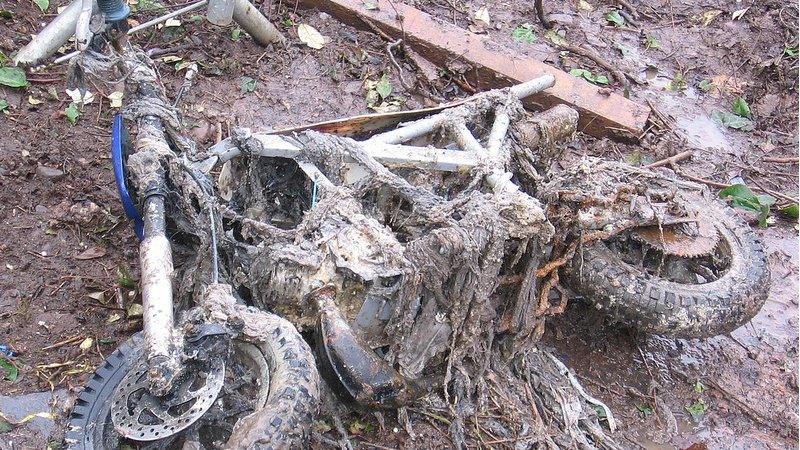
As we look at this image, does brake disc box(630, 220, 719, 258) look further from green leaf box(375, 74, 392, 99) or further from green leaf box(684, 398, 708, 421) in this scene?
green leaf box(375, 74, 392, 99)

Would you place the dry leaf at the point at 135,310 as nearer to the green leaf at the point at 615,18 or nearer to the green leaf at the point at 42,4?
the green leaf at the point at 42,4

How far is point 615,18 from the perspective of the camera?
6.68m

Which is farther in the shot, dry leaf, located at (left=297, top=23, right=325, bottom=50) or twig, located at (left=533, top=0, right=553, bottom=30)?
twig, located at (left=533, top=0, right=553, bottom=30)

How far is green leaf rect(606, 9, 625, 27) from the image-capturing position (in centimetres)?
665

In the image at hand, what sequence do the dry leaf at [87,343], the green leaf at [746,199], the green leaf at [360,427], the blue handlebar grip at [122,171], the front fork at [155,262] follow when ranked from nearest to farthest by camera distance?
1. the front fork at [155,262]
2. the blue handlebar grip at [122,171]
3. the green leaf at [360,427]
4. the dry leaf at [87,343]
5. the green leaf at [746,199]

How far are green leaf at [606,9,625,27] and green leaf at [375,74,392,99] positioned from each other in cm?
245

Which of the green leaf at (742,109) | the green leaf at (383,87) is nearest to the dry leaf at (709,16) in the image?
the green leaf at (742,109)

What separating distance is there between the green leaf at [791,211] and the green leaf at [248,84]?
3.93m

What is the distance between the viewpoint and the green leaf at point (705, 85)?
618 centimetres

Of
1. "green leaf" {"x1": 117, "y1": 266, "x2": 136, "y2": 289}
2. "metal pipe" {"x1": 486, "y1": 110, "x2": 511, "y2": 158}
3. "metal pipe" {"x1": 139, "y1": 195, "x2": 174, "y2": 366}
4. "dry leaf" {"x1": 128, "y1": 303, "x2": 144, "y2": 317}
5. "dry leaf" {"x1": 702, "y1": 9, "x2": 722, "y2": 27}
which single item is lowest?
"dry leaf" {"x1": 128, "y1": 303, "x2": 144, "y2": 317}

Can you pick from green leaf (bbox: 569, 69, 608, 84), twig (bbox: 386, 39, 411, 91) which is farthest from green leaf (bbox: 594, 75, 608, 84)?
twig (bbox: 386, 39, 411, 91)

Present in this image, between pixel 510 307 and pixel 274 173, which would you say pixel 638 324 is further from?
pixel 274 173

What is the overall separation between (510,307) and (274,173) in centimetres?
136

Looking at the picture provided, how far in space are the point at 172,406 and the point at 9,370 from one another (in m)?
1.28
